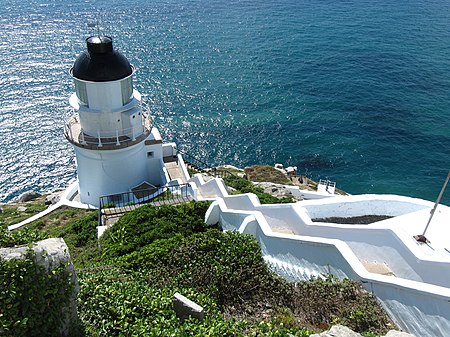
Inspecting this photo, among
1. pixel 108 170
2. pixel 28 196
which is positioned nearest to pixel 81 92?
pixel 108 170

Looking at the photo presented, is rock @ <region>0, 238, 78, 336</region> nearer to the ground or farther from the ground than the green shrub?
farther from the ground

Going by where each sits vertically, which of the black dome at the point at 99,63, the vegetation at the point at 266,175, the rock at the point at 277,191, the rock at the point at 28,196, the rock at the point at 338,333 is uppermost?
the black dome at the point at 99,63

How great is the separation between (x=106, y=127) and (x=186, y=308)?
51.6ft

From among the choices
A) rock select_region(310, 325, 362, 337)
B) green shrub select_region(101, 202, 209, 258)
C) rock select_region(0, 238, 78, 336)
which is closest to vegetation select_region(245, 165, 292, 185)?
green shrub select_region(101, 202, 209, 258)

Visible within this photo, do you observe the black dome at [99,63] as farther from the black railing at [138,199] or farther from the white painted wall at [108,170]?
the black railing at [138,199]

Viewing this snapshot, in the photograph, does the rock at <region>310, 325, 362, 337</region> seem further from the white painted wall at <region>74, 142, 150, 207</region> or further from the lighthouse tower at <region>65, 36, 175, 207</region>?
the white painted wall at <region>74, 142, 150, 207</region>

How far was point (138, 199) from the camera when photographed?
24.4 meters

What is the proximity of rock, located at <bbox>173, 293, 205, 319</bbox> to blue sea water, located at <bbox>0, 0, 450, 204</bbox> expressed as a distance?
92.8 ft

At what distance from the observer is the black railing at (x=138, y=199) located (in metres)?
20.3

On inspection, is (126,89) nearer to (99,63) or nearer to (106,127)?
(99,63)

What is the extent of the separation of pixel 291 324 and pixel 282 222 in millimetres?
5131

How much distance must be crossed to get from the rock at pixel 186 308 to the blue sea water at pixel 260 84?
28.3 m

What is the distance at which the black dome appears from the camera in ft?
70.7

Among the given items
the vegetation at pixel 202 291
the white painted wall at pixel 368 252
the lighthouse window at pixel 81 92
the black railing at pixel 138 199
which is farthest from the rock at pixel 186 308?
the lighthouse window at pixel 81 92
